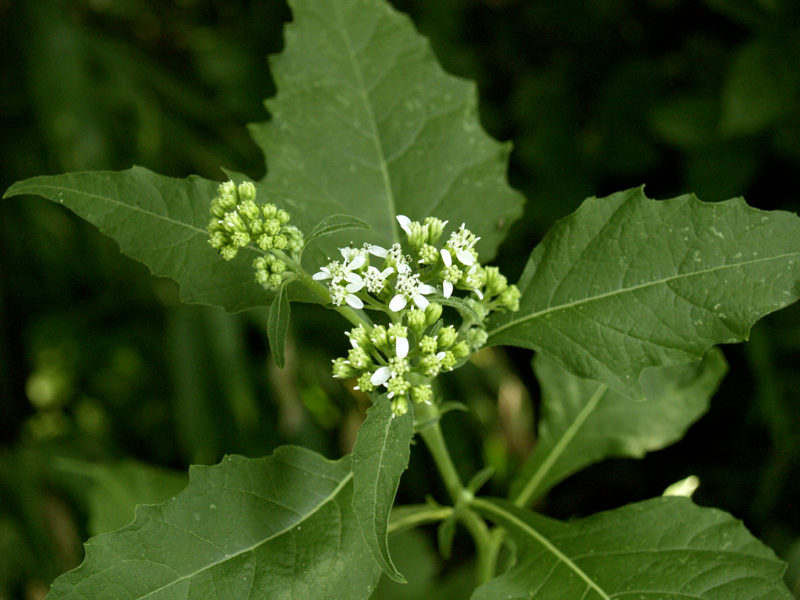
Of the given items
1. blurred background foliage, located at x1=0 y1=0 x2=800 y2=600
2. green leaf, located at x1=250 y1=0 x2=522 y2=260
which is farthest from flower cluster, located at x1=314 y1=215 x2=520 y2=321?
blurred background foliage, located at x1=0 y1=0 x2=800 y2=600

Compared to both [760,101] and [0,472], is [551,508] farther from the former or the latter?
[0,472]

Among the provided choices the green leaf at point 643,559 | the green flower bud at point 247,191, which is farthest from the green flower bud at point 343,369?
the green leaf at point 643,559

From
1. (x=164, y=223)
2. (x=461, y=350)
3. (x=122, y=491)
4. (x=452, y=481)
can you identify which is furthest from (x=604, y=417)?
(x=122, y=491)

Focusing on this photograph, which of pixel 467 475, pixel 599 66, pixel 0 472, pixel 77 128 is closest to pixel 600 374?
pixel 467 475

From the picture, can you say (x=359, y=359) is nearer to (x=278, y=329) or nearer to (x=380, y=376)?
(x=380, y=376)

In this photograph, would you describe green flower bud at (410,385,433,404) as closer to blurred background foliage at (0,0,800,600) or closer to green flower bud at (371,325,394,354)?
green flower bud at (371,325,394,354)

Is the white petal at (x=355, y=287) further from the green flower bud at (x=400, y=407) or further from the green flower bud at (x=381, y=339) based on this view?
the green flower bud at (x=400, y=407)

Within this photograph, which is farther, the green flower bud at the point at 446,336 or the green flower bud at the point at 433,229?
the green flower bud at the point at 433,229
